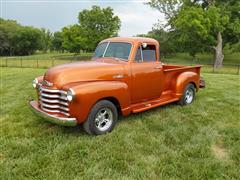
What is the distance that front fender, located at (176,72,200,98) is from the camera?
6.65 meters

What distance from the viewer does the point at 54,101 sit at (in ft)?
14.7

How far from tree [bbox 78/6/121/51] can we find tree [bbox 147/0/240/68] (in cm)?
2123

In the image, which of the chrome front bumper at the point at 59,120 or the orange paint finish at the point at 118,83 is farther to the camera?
the orange paint finish at the point at 118,83

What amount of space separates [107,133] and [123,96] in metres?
0.78

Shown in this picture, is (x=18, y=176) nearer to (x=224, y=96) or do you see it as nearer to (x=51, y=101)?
(x=51, y=101)

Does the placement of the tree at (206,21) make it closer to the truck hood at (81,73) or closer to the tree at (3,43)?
the truck hood at (81,73)

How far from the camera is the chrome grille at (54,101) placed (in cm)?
436

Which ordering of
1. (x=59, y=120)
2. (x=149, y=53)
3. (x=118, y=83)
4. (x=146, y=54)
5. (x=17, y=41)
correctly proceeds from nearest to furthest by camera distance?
(x=59, y=120) → (x=118, y=83) → (x=146, y=54) → (x=149, y=53) → (x=17, y=41)

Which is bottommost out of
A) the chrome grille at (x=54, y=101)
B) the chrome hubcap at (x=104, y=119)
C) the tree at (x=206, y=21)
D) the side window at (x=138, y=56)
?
the chrome hubcap at (x=104, y=119)

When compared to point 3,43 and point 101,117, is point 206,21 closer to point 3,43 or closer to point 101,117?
point 101,117

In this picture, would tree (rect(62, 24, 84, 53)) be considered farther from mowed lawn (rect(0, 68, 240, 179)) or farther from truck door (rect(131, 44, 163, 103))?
mowed lawn (rect(0, 68, 240, 179))

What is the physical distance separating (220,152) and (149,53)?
276 centimetres

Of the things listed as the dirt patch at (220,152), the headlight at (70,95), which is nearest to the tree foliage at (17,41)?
the headlight at (70,95)

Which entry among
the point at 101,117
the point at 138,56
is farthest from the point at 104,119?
the point at 138,56
